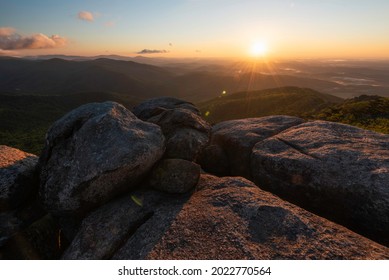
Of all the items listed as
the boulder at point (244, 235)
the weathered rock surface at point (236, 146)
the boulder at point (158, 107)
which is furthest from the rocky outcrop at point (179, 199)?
the boulder at point (158, 107)

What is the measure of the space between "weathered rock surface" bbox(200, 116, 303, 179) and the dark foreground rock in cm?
406

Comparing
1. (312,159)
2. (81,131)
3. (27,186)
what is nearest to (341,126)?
(312,159)

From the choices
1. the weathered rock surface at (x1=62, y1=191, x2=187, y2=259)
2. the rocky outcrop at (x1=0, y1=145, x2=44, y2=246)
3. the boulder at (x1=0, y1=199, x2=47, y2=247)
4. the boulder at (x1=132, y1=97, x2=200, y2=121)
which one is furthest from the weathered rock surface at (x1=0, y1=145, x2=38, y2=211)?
the boulder at (x1=132, y1=97, x2=200, y2=121)

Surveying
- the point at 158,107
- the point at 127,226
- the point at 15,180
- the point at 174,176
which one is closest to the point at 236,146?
the point at 174,176

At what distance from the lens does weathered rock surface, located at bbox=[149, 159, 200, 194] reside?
986 cm

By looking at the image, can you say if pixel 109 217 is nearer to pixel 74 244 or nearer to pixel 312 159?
pixel 74 244

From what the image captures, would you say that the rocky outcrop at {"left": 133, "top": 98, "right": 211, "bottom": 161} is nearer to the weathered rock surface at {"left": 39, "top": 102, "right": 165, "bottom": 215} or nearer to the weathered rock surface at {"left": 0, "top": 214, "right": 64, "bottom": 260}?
the weathered rock surface at {"left": 39, "top": 102, "right": 165, "bottom": 215}

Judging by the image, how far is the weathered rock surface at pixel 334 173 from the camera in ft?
27.5

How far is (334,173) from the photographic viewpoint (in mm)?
9453

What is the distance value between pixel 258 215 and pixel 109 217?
16.7 feet

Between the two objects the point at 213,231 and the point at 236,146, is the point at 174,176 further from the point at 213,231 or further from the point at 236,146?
the point at 236,146

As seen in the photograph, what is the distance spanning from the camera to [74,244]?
8.25 meters

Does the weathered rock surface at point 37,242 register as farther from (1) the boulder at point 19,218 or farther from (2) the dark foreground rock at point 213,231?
(2) the dark foreground rock at point 213,231

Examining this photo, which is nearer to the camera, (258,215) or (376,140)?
(258,215)
